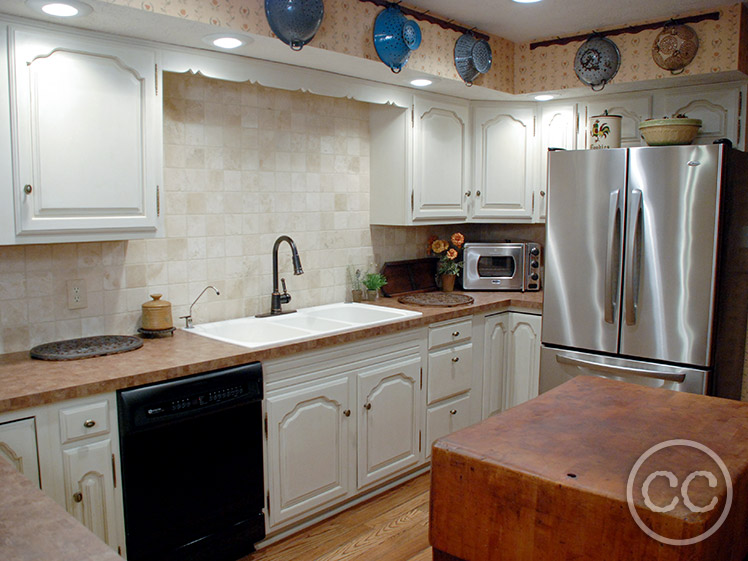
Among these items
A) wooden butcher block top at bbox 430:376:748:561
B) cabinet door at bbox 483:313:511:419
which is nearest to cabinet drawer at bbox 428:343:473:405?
cabinet door at bbox 483:313:511:419

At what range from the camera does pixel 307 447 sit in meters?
2.82

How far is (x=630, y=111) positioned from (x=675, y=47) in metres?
0.49

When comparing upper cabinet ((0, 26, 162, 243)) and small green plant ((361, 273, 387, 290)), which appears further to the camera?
small green plant ((361, 273, 387, 290))

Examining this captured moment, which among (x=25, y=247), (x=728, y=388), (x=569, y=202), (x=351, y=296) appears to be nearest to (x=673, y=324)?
(x=728, y=388)

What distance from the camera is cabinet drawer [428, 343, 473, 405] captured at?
346 centimetres

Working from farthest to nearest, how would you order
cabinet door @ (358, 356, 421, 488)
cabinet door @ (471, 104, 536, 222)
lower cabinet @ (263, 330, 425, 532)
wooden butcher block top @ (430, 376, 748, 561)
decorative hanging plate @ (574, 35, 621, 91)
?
cabinet door @ (471, 104, 536, 222) < decorative hanging plate @ (574, 35, 621, 91) < cabinet door @ (358, 356, 421, 488) < lower cabinet @ (263, 330, 425, 532) < wooden butcher block top @ (430, 376, 748, 561)

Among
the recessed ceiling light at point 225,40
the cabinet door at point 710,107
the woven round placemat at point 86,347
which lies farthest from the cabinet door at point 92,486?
the cabinet door at point 710,107

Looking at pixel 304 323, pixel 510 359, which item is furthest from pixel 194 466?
pixel 510 359

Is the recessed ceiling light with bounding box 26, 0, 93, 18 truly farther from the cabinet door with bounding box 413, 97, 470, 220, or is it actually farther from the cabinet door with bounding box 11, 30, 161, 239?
the cabinet door with bounding box 413, 97, 470, 220

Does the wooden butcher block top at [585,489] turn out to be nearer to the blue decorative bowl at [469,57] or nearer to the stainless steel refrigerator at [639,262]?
the stainless steel refrigerator at [639,262]

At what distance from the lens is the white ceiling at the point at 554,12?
3.13 meters

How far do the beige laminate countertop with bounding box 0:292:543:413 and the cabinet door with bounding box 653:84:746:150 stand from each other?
6.90 feet

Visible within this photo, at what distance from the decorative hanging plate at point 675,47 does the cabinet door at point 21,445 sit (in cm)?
333

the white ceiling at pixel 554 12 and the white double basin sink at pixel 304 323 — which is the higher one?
the white ceiling at pixel 554 12
